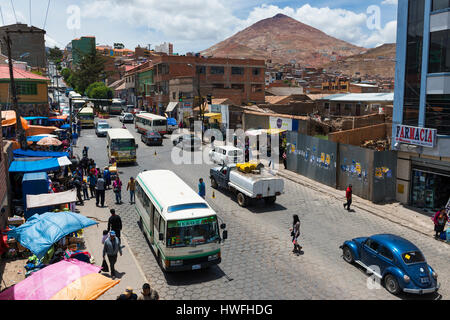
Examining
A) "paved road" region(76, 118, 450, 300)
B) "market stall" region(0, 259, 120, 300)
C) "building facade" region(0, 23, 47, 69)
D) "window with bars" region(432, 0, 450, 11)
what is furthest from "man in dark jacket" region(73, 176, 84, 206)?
"building facade" region(0, 23, 47, 69)

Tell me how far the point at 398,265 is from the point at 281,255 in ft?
13.6

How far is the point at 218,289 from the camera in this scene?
37.0ft

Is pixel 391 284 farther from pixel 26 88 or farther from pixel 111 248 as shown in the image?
pixel 26 88

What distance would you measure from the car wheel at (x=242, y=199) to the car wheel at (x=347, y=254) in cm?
684

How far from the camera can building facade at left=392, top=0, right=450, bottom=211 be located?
1792 cm

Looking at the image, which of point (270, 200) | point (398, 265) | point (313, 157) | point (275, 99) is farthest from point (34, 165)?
point (275, 99)

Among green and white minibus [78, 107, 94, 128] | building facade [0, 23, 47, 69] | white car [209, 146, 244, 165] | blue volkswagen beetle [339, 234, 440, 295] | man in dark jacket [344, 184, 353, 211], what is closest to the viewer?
blue volkswagen beetle [339, 234, 440, 295]

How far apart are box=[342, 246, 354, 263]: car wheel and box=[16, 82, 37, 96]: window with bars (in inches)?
1598

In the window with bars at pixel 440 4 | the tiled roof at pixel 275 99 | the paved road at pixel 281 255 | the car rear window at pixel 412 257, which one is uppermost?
the window with bars at pixel 440 4

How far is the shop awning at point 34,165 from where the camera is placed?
18312 mm

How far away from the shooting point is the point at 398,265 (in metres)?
11.0

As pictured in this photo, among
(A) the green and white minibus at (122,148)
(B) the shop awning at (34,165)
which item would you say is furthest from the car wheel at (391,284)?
(A) the green and white minibus at (122,148)

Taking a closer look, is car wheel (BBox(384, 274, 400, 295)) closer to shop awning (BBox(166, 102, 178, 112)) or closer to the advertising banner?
the advertising banner

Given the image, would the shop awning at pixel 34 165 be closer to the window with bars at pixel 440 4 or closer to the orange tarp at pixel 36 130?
the orange tarp at pixel 36 130
